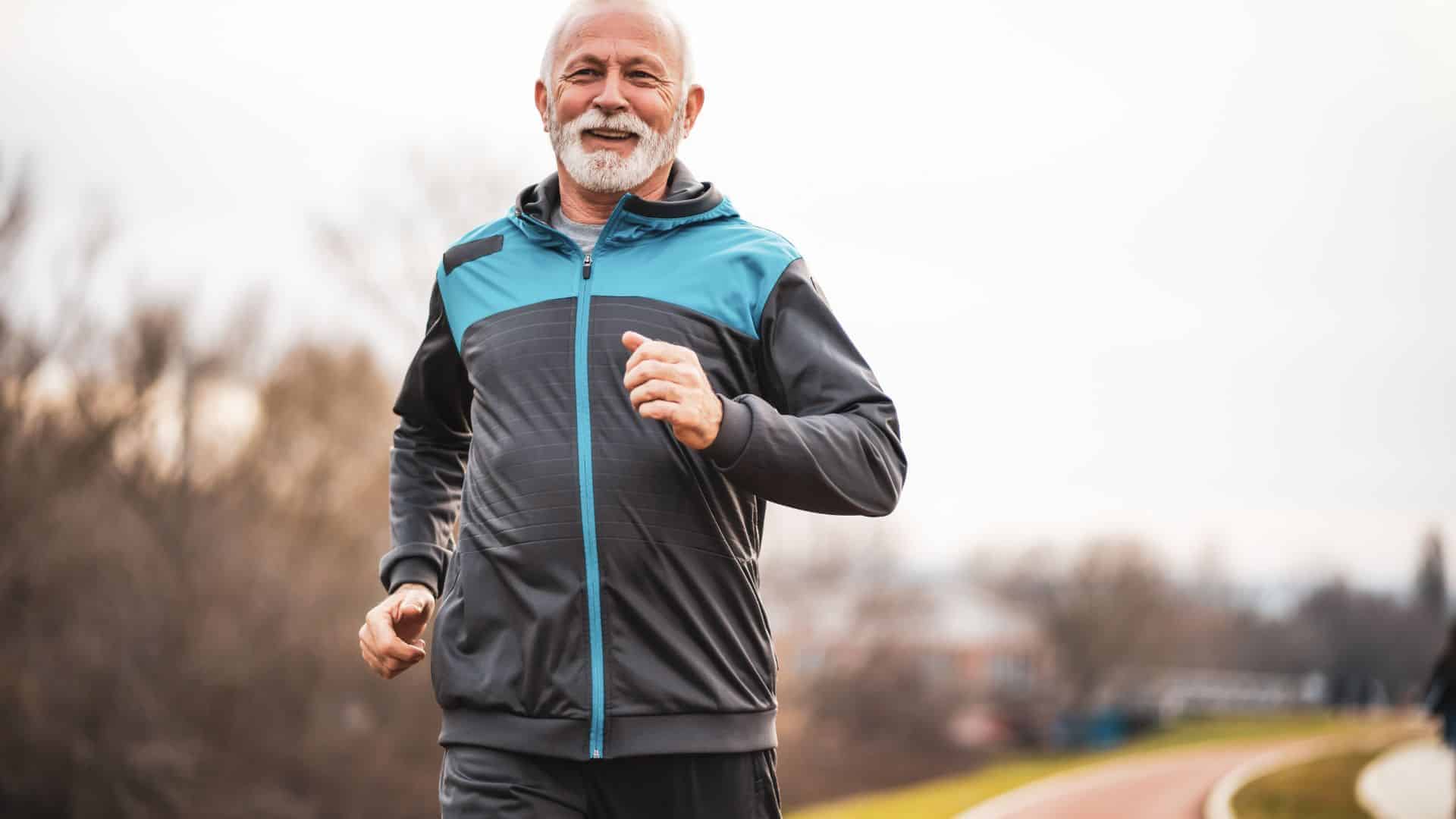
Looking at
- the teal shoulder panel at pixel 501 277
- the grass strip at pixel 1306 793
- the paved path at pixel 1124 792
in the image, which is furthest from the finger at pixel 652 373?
the paved path at pixel 1124 792

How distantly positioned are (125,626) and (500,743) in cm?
2041

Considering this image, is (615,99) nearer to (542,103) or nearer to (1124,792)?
(542,103)

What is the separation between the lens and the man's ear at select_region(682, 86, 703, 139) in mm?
2939

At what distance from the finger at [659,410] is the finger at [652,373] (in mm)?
38

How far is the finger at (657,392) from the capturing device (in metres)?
2.25

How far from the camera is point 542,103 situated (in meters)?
2.96

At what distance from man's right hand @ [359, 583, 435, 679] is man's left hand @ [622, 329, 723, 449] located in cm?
74

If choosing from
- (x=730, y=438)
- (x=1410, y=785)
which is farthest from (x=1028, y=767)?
(x=730, y=438)

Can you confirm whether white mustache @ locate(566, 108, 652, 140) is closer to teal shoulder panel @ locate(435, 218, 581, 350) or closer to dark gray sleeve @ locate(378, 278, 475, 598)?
teal shoulder panel @ locate(435, 218, 581, 350)

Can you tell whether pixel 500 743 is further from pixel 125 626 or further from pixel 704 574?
pixel 125 626

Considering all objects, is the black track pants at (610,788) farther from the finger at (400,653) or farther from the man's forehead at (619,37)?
the man's forehead at (619,37)

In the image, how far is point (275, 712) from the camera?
75.7 feet

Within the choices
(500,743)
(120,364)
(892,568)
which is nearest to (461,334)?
(500,743)

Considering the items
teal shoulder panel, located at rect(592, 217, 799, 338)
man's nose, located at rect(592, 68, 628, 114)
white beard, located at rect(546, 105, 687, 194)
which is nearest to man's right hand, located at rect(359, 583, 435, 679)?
teal shoulder panel, located at rect(592, 217, 799, 338)
